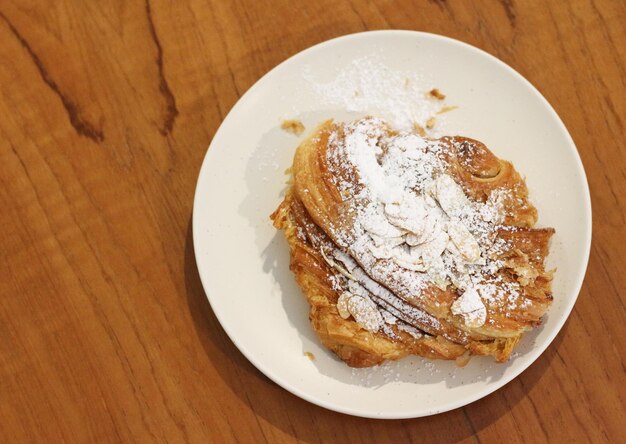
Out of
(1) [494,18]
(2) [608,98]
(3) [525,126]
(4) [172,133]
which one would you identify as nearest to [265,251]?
(4) [172,133]

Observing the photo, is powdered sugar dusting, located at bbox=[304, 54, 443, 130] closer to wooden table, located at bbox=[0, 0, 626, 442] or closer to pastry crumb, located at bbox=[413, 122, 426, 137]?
pastry crumb, located at bbox=[413, 122, 426, 137]

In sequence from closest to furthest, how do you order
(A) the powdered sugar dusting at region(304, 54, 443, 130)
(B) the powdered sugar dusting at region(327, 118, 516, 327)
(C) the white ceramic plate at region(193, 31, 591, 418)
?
(B) the powdered sugar dusting at region(327, 118, 516, 327), (C) the white ceramic plate at region(193, 31, 591, 418), (A) the powdered sugar dusting at region(304, 54, 443, 130)

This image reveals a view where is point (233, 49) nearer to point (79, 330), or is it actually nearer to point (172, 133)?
point (172, 133)

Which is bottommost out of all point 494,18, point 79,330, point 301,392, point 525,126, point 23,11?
point 79,330

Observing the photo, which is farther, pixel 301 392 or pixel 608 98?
pixel 608 98

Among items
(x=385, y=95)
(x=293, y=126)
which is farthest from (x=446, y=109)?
(x=293, y=126)

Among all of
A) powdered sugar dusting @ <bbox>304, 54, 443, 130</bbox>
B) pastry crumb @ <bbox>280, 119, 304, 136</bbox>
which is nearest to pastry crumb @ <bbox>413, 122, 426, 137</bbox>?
powdered sugar dusting @ <bbox>304, 54, 443, 130</bbox>

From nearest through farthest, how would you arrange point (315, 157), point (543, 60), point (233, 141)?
1. point (315, 157)
2. point (233, 141)
3. point (543, 60)
